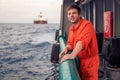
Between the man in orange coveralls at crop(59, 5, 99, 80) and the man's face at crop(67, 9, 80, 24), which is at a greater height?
the man's face at crop(67, 9, 80, 24)

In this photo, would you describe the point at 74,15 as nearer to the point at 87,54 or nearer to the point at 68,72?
the point at 87,54

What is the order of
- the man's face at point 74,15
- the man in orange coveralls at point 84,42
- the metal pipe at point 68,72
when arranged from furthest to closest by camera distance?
the man's face at point 74,15, the man in orange coveralls at point 84,42, the metal pipe at point 68,72

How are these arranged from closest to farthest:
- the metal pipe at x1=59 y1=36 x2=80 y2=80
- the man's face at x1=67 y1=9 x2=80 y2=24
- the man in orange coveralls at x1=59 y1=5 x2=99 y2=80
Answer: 1. the metal pipe at x1=59 y1=36 x2=80 y2=80
2. the man in orange coveralls at x1=59 y1=5 x2=99 y2=80
3. the man's face at x1=67 y1=9 x2=80 y2=24

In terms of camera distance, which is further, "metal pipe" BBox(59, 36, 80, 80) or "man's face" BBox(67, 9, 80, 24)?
"man's face" BBox(67, 9, 80, 24)

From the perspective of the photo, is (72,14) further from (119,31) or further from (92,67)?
(119,31)

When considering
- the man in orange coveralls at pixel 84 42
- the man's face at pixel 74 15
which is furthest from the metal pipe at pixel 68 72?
the man's face at pixel 74 15

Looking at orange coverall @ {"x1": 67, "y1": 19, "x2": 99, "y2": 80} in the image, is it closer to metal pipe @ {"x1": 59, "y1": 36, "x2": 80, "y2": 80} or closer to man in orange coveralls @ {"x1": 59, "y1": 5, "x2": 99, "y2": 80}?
man in orange coveralls @ {"x1": 59, "y1": 5, "x2": 99, "y2": 80}

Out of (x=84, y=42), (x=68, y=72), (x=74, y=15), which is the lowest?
(x=68, y=72)

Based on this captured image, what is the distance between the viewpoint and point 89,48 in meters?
2.73

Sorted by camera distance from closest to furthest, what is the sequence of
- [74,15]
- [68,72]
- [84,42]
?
[68,72]
[84,42]
[74,15]

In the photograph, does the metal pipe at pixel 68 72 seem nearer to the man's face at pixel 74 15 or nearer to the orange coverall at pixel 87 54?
the orange coverall at pixel 87 54

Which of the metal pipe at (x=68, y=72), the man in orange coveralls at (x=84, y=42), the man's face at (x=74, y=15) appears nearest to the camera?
the metal pipe at (x=68, y=72)

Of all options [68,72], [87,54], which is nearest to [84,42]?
[87,54]

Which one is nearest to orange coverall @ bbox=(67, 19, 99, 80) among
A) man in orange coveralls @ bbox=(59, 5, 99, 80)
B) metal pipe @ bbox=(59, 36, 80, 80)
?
man in orange coveralls @ bbox=(59, 5, 99, 80)
